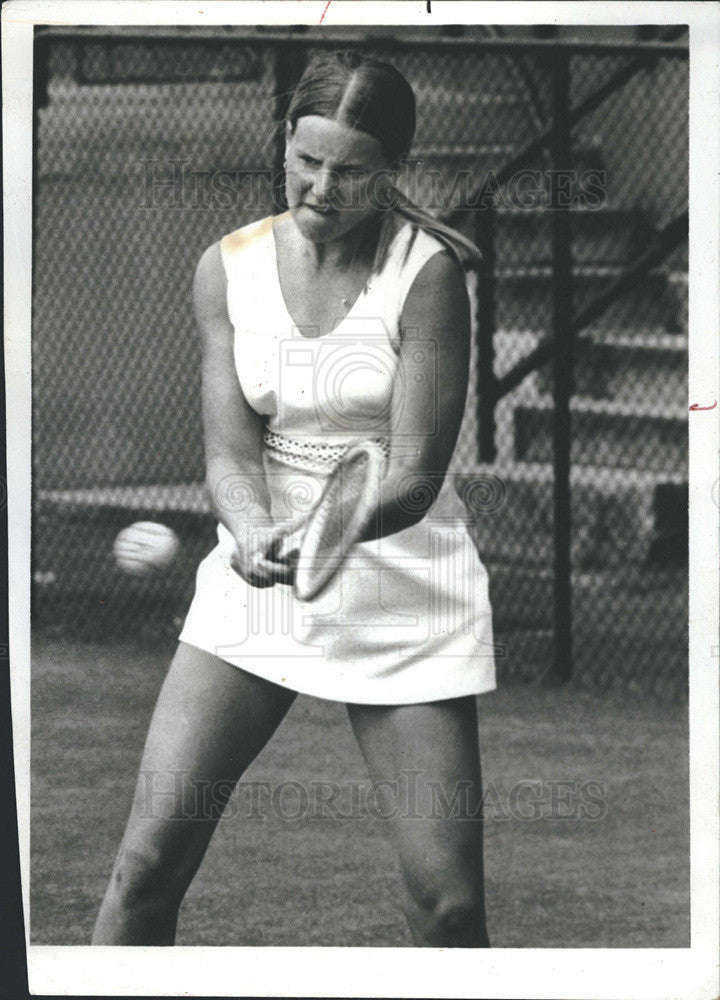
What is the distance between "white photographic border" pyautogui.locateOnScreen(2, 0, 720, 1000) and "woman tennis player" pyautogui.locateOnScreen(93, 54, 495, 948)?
9 cm

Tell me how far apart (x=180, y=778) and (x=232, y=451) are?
0.67 metres

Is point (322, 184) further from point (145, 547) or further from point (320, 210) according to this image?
point (145, 547)

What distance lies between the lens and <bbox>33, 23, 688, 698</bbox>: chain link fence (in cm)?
429

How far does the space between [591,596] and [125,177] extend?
129 centimetres

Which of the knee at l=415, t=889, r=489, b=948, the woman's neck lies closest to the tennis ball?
the woman's neck

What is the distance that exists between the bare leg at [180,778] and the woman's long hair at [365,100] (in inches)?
40.4

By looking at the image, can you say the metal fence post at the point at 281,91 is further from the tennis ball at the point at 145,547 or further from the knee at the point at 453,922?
the knee at the point at 453,922

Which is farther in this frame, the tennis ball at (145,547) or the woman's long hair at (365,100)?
the tennis ball at (145,547)

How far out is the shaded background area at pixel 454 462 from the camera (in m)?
4.30

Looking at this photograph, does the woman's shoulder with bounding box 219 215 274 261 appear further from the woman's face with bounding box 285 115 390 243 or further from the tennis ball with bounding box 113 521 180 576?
the tennis ball with bounding box 113 521 180 576

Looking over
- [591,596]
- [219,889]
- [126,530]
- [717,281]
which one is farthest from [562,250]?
[219,889]

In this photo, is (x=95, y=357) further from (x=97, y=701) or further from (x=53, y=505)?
(x=97, y=701)

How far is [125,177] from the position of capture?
4320 millimetres

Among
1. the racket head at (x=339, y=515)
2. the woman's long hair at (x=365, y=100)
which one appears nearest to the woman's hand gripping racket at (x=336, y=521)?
the racket head at (x=339, y=515)
